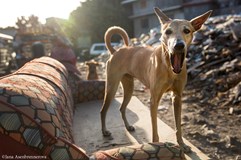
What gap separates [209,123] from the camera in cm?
520

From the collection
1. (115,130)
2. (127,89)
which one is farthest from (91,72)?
(115,130)

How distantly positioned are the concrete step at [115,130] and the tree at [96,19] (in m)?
24.8

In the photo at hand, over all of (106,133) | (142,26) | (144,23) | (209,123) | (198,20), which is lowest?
(209,123)

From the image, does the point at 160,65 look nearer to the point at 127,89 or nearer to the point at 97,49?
the point at 127,89

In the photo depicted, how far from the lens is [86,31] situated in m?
32.2

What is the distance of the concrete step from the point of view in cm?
431

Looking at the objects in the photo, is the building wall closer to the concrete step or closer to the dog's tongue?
the concrete step

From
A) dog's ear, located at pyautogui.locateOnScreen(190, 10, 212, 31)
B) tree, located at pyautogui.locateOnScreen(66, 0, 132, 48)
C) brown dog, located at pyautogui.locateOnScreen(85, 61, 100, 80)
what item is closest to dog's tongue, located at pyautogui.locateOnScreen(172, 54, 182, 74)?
dog's ear, located at pyautogui.locateOnScreen(190, 10, 212, 31)

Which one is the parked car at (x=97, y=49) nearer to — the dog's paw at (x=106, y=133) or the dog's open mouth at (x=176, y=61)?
the dog's paw at (x=106, y=133)

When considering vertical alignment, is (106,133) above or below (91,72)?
below

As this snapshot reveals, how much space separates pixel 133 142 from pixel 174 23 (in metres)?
1.94

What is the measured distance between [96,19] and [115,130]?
89.4 feet

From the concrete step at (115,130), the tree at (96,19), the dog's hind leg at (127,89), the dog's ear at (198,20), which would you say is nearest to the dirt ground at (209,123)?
the concrete step at (115,130)

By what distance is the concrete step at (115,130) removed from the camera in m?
4.31
